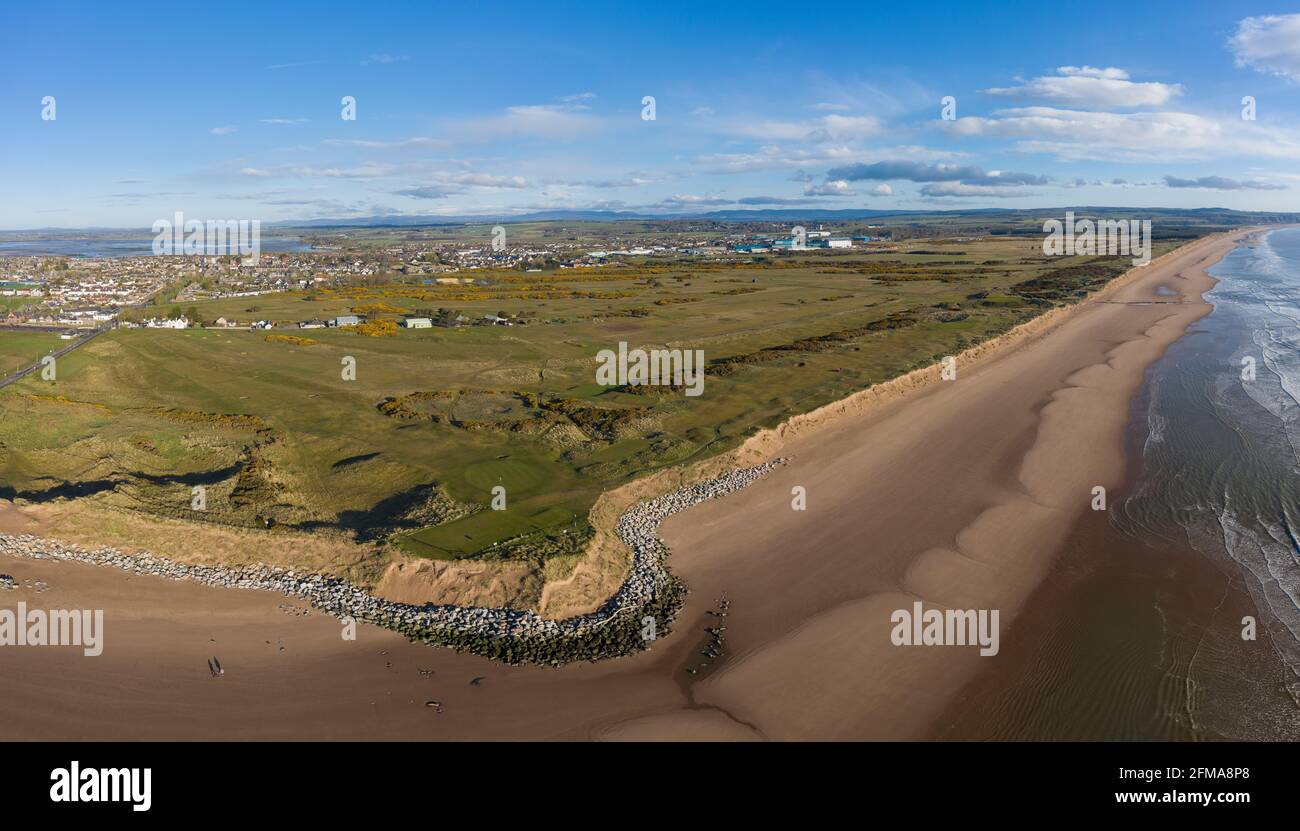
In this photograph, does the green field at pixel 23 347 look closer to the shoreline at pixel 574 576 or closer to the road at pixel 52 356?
the road at pixel 52 356

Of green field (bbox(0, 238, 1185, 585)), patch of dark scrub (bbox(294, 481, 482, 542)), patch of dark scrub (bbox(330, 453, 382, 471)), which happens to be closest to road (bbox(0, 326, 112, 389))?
green field (bbox(0, 238, 1185, 585))

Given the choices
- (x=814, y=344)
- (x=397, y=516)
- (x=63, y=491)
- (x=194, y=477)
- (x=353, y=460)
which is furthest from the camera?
(x=814, y=344)

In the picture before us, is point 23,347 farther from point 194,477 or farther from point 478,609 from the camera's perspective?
point 478,609

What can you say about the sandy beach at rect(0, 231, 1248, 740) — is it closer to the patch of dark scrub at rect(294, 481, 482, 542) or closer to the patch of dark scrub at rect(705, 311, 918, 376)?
the patch of dark scrub at rect(294, 481, 482, 542)

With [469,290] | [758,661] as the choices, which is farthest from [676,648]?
[469,290]

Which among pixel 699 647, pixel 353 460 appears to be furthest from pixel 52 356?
pixel 699 647
